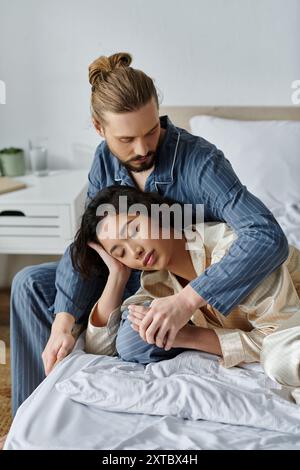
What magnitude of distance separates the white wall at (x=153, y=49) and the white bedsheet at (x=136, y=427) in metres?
1.63

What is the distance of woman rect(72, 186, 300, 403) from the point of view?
4.84ft

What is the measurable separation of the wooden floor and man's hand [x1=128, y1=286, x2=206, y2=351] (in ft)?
2.61

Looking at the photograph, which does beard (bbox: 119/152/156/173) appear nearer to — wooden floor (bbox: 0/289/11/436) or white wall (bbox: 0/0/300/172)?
wooden floor (bbox: 0/289/11/436)

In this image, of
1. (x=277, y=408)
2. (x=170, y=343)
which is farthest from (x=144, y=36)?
(x=277, y=408)

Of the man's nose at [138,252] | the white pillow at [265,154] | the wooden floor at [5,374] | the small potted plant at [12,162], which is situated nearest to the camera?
the man's nose at [138,252]

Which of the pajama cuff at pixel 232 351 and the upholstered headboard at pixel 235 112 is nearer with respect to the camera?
the pajama cuff at pixel 232 351

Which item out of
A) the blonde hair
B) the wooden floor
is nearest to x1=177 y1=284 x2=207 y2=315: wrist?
the blonde hair

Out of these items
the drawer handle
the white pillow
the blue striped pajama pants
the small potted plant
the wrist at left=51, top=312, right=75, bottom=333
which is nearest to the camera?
the wrist at left=51, top=312, right=75, bottom=333

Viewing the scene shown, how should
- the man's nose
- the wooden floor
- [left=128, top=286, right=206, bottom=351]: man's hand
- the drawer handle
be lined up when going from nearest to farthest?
[left=128, top=286, right=206, bottom=351]: man's hand → the man's nose → the wooden floor → the drawer handle

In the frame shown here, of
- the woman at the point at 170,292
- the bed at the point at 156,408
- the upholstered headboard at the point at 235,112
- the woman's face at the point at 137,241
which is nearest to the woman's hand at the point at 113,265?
the woman at the point at 170,292

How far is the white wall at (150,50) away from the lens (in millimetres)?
2654

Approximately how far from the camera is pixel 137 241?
1.55m

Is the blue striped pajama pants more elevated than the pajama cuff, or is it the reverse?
the pajama cuff

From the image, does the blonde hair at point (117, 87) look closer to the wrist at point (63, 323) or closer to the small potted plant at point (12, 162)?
the wrist at point (63, 323)
